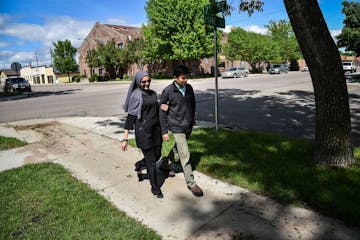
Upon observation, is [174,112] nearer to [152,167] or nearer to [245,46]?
[152,167]

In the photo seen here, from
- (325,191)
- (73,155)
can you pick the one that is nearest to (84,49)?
(73,155)

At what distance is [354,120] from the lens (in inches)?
306

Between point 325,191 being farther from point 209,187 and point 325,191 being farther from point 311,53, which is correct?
point 311,53

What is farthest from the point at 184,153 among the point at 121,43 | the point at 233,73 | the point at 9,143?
the point at 121,43

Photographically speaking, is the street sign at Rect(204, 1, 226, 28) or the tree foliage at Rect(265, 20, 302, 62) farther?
the tree foliage at Rect(265, 20, 302, 62)

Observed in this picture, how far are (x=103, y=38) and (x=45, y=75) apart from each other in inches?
1156

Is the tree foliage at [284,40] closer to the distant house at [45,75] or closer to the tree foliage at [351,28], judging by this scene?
the tree foliage at [351,28]

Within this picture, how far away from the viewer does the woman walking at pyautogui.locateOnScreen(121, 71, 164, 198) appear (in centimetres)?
350

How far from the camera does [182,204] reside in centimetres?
347

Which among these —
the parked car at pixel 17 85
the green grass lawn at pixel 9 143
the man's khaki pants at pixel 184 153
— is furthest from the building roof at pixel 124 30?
the man's khaki pants at pixel 184 153

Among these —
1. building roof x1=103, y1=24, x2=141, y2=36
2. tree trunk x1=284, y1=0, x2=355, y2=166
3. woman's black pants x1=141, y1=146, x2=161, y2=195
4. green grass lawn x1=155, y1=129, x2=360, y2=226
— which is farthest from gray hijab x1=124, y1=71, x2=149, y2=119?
building roof x1=103, y1=24, x2=141, y2=36

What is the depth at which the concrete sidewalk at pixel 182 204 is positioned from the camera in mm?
2812

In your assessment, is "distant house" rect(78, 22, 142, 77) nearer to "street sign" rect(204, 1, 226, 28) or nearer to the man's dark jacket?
"street sign" rect(204, 1, 226, 28)

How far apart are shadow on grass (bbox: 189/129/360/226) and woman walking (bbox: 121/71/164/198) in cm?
123
